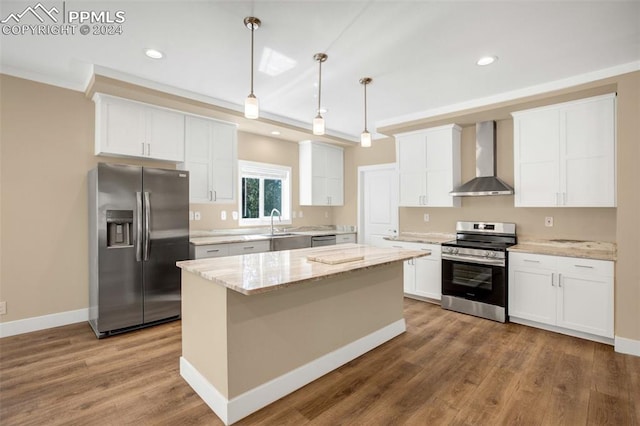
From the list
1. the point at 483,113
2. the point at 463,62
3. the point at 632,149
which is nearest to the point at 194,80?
the point at 463,62

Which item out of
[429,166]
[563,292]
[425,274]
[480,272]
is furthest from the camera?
[429,166]

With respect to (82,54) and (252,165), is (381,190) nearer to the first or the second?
(252,165)

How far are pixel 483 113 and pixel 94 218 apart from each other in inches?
180

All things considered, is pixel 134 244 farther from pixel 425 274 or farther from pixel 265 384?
pixel 425 274

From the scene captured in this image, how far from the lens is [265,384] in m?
2.16

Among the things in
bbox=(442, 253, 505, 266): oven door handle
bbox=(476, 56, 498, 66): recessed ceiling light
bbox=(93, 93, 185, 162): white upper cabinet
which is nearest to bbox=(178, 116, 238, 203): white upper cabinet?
bbox=(93, 93, 185, 162): white upper cabinet

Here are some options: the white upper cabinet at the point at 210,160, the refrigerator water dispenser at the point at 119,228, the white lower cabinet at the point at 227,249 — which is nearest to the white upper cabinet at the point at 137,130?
the white upper cabinet at the point at 210,160

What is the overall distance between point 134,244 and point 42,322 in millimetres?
1276

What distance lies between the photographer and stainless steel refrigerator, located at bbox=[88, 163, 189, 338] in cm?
321

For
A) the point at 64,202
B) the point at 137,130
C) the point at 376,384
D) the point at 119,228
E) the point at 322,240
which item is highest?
the point at 137,130

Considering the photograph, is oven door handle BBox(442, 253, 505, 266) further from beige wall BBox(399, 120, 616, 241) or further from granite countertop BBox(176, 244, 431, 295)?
granite countertop BBox(176, 244, 431, 295)

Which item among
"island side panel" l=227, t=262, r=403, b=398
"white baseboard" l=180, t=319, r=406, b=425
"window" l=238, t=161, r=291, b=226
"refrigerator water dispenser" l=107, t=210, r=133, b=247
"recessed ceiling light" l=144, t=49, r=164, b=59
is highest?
"recessed ceiling light" l=144, t=49, r=164, b=59

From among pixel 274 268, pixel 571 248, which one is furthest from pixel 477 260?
pixel 274 268

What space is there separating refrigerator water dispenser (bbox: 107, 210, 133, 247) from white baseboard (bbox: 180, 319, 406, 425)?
158cm
